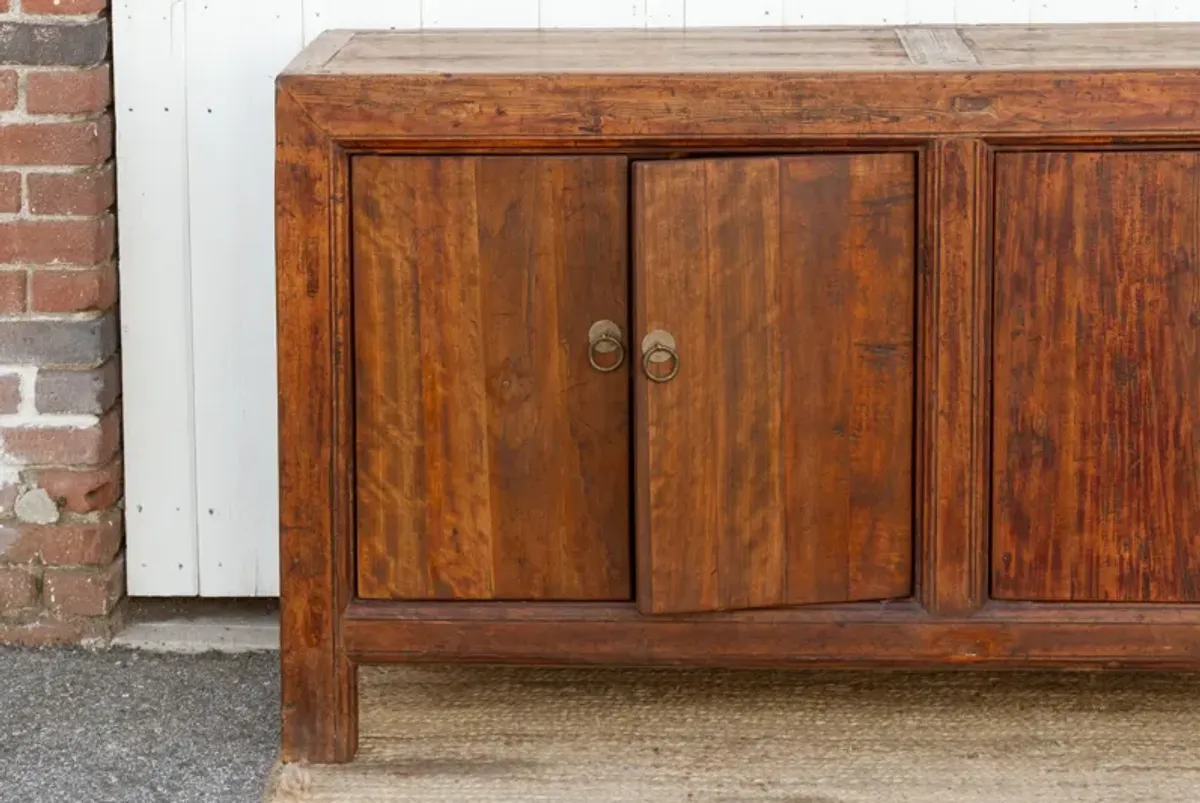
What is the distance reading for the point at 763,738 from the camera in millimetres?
2658

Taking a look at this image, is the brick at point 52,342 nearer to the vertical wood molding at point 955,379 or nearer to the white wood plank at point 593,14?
the white wood plank at point 593,14

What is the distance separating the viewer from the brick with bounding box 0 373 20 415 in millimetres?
2998

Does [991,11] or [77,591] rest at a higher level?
[991,11]

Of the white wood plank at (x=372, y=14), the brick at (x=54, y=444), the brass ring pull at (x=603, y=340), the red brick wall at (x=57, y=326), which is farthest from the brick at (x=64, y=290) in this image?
the brass ring pull at (x=603, y=340)

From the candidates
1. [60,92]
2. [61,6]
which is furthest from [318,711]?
[61,6]

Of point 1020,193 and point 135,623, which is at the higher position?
point 1020,193

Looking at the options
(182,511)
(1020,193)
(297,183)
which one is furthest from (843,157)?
(182,511)

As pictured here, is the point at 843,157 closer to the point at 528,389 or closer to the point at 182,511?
the point at 528,389

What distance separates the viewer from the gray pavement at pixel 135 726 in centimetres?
249

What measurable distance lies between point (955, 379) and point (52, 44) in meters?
1.59

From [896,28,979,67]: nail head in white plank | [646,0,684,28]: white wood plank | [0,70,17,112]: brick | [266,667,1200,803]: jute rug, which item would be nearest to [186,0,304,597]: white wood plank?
[0,70,17,112]: brick

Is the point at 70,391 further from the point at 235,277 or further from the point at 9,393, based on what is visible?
the point at 235,277

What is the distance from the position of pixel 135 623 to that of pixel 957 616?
5.04 feet

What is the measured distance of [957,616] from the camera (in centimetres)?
247
